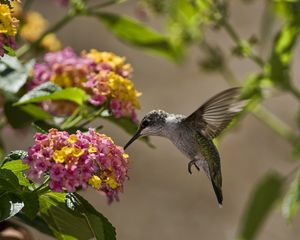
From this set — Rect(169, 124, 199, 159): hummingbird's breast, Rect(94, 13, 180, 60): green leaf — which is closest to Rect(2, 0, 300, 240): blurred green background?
Rect(94, 13, 180, 60): green leaf

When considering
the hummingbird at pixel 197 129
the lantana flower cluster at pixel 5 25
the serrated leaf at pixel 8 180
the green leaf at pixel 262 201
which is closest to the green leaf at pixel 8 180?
the serrated leaf at pixel 8 180

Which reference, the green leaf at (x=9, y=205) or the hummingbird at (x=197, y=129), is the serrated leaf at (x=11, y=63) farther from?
the green leaf at (x=9, y=205)

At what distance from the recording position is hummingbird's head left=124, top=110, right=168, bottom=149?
6.55 feet

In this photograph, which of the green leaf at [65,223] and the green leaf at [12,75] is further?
the green leaf at [12,75]

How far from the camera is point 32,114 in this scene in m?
2.20

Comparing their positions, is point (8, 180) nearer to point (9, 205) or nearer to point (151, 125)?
point (9, 205)

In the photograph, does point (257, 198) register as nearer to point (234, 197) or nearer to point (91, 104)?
point (91, 104)

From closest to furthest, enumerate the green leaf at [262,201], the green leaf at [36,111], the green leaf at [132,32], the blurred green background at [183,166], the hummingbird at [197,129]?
the hummingbird at [197,129] < the green leaf at [36,111] < the green leaf at [132,32] < the green leaf at [262,201] < the blurred green background at [183,166]

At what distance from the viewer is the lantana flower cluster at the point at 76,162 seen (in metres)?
1.56

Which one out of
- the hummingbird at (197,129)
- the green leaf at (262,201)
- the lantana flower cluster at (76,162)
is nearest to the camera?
the lantana flower cluster at (76,162)

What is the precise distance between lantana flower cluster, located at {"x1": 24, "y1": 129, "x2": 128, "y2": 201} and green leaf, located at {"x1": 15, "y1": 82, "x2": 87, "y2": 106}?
0.38m

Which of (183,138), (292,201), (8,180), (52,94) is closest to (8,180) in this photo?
(8,180)

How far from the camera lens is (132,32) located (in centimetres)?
271

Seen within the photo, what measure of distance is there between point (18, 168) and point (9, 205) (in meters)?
0.08
